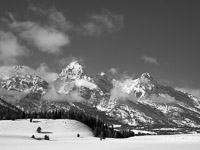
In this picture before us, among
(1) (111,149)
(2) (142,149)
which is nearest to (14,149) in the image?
(1) (111,149)

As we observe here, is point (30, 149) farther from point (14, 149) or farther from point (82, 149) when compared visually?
point (82, 149)

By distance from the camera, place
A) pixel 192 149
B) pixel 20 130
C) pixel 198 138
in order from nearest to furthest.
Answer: pixel 192 149, pixel 198 138, pixel 20 130

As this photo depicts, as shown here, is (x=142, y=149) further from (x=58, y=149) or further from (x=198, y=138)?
(x=198, y=138)

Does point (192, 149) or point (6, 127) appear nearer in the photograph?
point (192, 149)

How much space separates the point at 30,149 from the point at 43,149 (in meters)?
2.32

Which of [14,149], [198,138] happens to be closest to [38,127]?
[198,138]

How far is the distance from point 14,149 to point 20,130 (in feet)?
480

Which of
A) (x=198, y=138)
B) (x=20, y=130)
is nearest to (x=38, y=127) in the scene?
(x=20, y=130)

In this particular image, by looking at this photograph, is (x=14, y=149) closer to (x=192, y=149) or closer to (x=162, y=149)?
(x=162, y=149)

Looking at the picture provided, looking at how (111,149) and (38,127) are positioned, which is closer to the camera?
(111,149)

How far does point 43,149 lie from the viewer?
55.6 metres

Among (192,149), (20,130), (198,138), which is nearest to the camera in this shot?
(192,149)

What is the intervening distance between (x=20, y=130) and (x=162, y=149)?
155 m

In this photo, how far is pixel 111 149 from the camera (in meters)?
56.0
